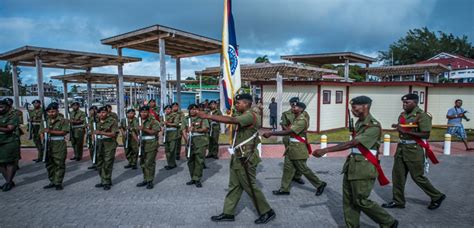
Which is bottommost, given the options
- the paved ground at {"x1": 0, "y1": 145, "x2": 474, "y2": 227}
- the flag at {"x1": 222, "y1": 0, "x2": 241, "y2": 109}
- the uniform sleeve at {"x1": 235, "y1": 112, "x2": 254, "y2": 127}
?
the paved ground at {"x1": 0, "y1": 145, "x2": 474, "y2": 227}

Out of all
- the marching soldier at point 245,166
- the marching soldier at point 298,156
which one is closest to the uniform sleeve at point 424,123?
the marching soldier at point 298,156

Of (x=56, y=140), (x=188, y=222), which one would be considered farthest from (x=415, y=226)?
(x=56, y=140)

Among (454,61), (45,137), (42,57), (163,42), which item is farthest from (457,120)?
(454,61)

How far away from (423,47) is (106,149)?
2248 inches

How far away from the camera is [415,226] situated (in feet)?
14.1

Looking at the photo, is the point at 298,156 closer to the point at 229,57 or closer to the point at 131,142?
the point at 229,57

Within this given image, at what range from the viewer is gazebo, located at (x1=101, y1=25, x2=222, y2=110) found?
11.0 metres

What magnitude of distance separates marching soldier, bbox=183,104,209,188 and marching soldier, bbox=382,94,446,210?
3.60 metres

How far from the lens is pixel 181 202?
530 cm

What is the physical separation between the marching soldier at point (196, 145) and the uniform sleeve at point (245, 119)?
2439 mm

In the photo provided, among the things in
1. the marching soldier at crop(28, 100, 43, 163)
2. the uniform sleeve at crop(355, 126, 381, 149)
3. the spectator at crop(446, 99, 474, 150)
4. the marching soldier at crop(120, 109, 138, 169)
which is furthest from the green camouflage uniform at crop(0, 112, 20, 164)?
the spectator at crop(446, 99, 474, 150)

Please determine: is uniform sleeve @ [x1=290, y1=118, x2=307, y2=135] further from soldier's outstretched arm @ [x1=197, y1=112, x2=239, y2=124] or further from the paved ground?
soldier's outstretched arm @ [x1=197, y1=112, x2=239, y2=124]

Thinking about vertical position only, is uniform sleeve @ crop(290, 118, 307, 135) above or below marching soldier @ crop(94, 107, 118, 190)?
above

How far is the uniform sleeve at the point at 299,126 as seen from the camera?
5.21 m
